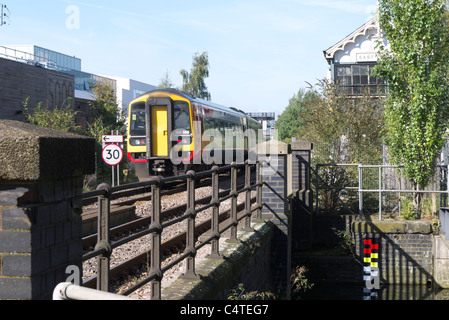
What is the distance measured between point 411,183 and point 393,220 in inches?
47.6

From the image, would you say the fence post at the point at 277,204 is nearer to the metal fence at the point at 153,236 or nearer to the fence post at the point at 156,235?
the metal fence at the point at 153,236

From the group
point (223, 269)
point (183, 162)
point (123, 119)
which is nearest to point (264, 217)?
point (223, 269)

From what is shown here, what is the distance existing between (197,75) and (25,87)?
35.6 metres

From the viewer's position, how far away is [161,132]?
18156 millimetres

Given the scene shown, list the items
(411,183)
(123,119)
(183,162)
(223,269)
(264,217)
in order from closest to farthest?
(223,269) → (264,217) → (411,183) → (183,162) → (123,119)

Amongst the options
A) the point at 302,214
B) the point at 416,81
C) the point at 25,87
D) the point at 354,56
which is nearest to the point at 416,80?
the point at 416,81

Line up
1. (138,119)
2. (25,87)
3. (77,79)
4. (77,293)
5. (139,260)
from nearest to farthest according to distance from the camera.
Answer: (77,293) < (139,260) < (138,119) < (25,87) < (77,79)

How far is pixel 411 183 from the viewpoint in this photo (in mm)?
13719

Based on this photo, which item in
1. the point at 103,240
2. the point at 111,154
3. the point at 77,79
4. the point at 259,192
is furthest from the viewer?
the point at 77,79

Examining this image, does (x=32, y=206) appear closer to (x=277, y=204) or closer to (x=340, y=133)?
(x=277, y=204)

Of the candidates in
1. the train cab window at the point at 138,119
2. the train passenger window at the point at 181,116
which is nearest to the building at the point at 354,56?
the train passenger window at the point at 181,116

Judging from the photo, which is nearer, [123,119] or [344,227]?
[344,227]

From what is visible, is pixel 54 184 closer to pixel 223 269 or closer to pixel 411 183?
pixel 223 269

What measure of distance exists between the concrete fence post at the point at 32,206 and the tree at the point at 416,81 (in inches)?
442
